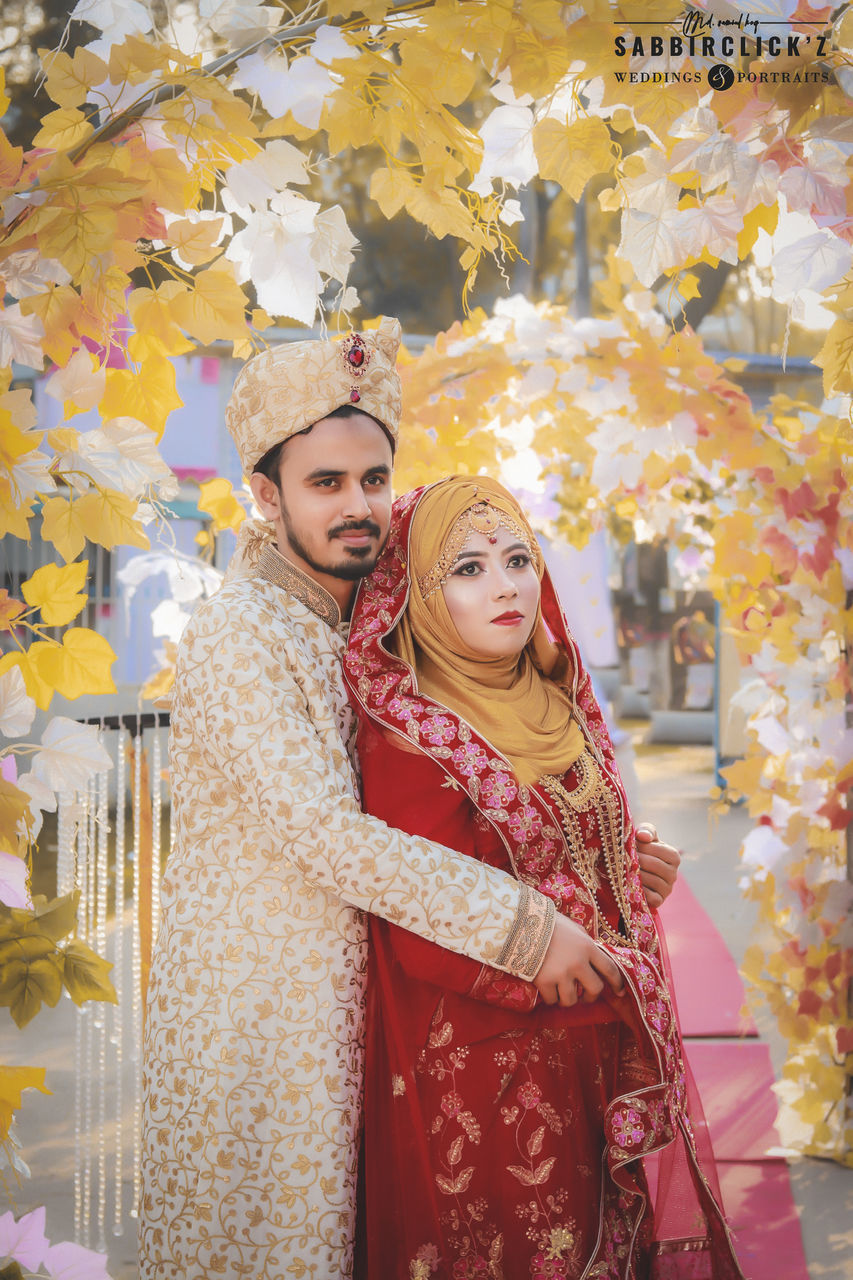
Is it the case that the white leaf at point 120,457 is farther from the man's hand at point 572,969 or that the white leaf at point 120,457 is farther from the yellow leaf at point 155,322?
the man's hand at point 572,969

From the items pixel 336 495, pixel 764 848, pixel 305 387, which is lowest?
pixel 764 848

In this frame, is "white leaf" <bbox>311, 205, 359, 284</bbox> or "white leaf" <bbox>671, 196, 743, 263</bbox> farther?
"white leaf" <bbox>311, 205, 359, 284</bbox>

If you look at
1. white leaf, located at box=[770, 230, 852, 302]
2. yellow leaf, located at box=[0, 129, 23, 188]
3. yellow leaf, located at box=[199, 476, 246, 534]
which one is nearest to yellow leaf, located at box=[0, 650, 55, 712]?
yellow leaf, located at box=[0, 129, 23, 188]

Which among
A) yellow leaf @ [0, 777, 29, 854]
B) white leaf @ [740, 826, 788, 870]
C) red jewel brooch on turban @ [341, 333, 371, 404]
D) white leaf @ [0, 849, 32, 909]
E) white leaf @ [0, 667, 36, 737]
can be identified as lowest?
white leaf @ [740, 826, 788, 870]

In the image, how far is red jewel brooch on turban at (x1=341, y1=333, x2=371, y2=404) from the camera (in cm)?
183

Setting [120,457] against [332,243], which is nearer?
[120,457]

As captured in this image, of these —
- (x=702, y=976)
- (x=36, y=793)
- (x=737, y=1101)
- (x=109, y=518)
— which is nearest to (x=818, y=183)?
(x=109, y=518)

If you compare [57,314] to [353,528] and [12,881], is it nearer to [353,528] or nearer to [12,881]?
[353,528]

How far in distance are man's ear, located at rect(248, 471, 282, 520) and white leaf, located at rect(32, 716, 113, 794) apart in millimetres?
494

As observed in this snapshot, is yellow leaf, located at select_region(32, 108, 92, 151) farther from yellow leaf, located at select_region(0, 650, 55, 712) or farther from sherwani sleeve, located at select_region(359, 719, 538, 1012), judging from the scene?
sherwani sleeve, located at select_region(359, 719, 538, 1012)

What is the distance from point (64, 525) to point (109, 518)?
77 mm

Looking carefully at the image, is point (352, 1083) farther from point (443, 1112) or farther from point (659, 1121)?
point (659, 1121)

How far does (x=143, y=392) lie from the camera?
1871 millimetres

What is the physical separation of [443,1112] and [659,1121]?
34 cm
